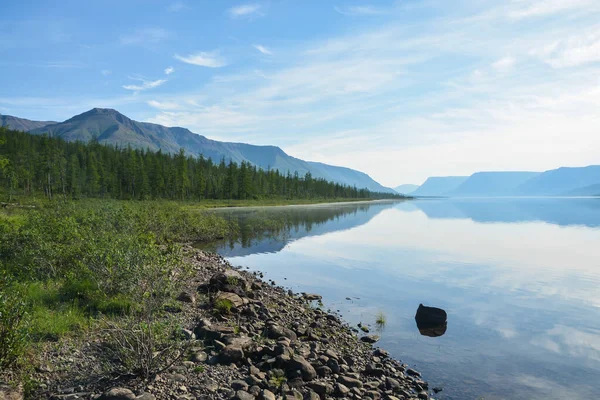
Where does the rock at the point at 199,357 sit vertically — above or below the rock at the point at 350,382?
above

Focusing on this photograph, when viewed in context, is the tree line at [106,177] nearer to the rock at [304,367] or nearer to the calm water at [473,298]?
the calm water at [473,298]

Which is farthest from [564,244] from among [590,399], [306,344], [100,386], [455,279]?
[100,386]

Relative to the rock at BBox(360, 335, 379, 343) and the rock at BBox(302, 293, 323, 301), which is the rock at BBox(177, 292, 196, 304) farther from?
the rock at BBox(360, 335, 379, 343)

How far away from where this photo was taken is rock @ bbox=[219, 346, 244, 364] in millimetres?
10039

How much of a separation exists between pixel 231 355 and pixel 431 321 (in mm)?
10795

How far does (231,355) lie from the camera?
33.2 ft

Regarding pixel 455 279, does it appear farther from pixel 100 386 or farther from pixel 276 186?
pixel 276 186

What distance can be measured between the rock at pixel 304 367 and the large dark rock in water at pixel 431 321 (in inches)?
327

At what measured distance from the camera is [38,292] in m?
12.5

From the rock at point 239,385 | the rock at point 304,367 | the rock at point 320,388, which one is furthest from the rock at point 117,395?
the rock at point 320,388

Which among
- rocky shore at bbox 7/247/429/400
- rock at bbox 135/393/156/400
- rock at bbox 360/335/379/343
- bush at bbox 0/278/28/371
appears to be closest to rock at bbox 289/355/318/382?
rocky shore at bbox 7/247/429/400

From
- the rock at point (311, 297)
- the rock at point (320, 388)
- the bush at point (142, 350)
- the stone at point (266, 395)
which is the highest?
the bush at point (142, 350)

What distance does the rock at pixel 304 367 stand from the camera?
986 cm

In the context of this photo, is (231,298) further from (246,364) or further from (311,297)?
(311,297)
